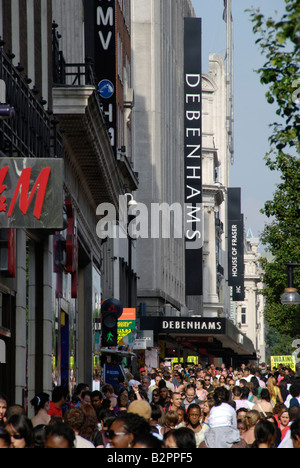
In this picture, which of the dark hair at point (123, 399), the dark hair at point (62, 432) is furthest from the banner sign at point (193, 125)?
the dark hair at point (62, 432)

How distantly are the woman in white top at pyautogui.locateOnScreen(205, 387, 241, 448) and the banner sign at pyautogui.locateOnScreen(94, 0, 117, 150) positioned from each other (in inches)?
805

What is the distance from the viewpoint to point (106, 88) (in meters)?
34.8

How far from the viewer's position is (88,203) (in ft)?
99.1

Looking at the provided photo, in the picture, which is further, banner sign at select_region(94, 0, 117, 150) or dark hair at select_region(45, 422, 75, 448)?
banner sign at select_region(94, 0, 117, 150)

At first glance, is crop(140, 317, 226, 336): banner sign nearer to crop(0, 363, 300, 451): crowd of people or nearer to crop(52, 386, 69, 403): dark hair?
→ crop(0, 363, 300, 451): crowd of people

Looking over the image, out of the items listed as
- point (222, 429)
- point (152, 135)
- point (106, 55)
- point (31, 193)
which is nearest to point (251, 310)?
point (152, 135)

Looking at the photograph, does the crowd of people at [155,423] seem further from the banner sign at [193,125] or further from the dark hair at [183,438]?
the banner sign at [193,125]

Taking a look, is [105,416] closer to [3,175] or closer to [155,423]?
[155,423]

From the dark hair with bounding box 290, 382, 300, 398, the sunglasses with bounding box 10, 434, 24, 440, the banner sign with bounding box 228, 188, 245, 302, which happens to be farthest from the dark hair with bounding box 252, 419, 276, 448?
the banner sign with bounding box 228, 188, 245, 302

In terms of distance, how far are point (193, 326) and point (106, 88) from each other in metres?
22.4

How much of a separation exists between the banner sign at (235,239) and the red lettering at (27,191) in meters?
104

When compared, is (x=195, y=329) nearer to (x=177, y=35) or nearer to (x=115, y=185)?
(x=115, y=185)

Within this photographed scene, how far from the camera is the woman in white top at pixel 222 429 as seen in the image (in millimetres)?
12266

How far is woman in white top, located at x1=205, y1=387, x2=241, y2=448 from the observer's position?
483 inches
